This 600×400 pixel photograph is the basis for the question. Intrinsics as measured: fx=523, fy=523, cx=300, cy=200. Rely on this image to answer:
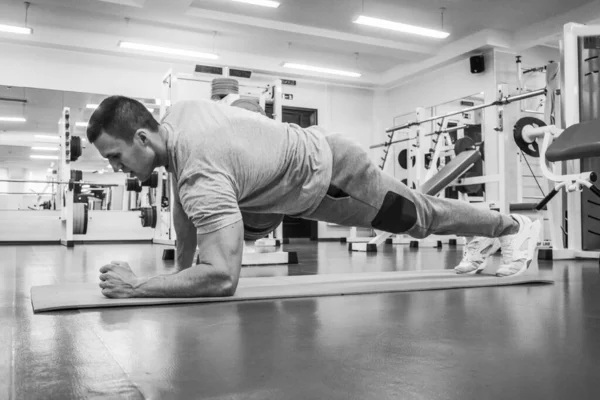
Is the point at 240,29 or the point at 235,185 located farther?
the point at 240,29

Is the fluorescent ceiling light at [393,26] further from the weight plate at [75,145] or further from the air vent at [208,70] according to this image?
the weight plate at [75,145]

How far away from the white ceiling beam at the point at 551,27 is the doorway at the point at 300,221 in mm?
3201

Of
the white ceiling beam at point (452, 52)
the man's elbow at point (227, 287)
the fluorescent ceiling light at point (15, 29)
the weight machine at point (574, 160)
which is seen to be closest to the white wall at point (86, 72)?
the fluorescent ceiling light at point (15, 29)

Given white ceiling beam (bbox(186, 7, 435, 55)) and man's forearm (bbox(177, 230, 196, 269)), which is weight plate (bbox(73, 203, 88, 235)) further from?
man's forearm (bbox(177, 230, 196, 269))

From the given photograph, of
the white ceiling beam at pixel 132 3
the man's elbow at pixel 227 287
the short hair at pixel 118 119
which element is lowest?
the man's elbow at pixel 227 287

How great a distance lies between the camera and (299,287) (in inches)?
73.6

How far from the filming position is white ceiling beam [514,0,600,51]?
6160 mm

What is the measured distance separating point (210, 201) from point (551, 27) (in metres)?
6.54

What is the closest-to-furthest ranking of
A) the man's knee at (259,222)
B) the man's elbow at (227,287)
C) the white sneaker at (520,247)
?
1. the man's elbow at (227,287)
2. the man's knee at (259,222)
3. the white sneaker at (520,247)

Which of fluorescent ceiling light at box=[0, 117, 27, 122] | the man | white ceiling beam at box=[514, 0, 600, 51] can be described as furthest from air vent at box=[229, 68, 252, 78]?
white ceiling beam at box=[514, 0, 600, 51]

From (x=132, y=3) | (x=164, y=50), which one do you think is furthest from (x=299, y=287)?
(x=164, y=50)

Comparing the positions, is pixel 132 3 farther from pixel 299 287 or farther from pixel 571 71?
pixel 299 287

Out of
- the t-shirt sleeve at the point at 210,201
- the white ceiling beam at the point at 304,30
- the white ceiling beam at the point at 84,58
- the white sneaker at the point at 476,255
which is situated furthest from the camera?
the white ceiling beam at the point at 84,58

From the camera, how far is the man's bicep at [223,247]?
138cm
